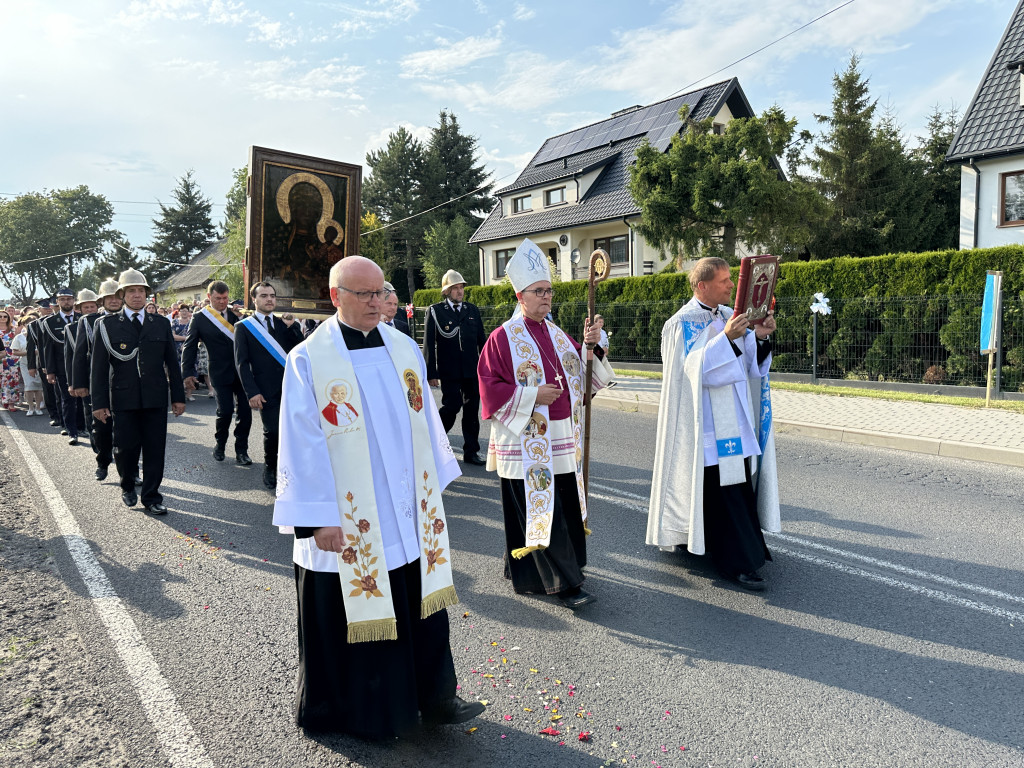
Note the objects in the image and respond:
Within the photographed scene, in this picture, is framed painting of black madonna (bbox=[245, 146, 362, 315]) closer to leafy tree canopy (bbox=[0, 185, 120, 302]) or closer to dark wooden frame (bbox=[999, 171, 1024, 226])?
dark wooden frame (bbox=[999, 171, 1024, 226])

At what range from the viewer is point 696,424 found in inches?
177

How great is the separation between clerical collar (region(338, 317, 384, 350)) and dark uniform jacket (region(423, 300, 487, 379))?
5.22 meters

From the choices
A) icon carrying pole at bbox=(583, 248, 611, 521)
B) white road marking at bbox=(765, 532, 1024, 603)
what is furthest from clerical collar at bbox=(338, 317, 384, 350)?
white road marking at bbox=(765, 532, 1024, 603)

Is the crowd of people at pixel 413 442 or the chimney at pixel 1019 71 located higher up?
the chimney at pixel 1019 71

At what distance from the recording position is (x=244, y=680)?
3.35m

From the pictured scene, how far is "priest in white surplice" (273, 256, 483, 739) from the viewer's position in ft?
9.04

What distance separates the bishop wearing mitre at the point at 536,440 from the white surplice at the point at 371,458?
4.00ft

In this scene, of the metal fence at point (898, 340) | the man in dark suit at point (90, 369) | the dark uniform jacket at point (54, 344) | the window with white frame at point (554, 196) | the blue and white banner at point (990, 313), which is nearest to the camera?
the man in dark suit at point (90, 369)

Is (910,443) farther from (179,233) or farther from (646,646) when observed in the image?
(179,233)

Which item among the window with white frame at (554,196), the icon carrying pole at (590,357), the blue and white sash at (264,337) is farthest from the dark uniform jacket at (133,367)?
the window with white frame at (554,196)

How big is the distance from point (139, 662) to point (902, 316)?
13368 millimetres

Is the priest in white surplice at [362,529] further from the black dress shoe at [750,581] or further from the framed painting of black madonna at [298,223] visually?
the framed painting of black madonna at [298,223]

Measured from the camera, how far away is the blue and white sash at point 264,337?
7332 millimetres

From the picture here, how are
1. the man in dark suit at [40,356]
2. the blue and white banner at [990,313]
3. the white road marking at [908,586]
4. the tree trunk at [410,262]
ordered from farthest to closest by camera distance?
the tree trunk at [410,262] < the man in dark suit at [40,356] < the blue and white banner at [990,313] < the white road marking at [908,586]
